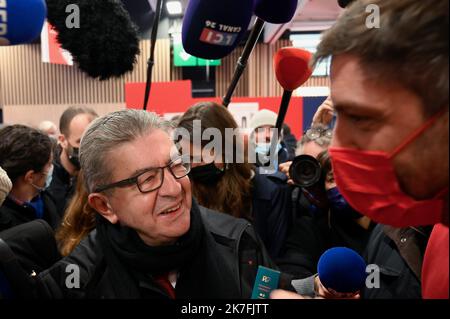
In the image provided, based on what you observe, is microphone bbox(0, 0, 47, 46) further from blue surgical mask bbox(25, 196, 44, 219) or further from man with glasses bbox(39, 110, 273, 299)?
blue surgical mask bbox(25, 196, 44, 219)

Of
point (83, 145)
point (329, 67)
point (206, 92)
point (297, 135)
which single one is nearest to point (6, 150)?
point (83, 145)

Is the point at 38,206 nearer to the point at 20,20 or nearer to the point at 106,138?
the point at 106,138

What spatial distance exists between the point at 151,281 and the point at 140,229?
14 cm

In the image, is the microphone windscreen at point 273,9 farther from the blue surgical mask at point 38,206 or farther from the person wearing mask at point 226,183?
the blue surgical mask at point 38,206

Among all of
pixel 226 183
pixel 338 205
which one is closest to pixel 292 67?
pixel 338 205

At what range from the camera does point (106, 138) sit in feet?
3.29

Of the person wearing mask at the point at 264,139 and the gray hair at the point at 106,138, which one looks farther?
the person wearing mask at the point at 264,139

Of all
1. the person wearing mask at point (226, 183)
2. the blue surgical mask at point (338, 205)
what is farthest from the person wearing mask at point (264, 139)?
the blue surgical mask at point (338, 205)

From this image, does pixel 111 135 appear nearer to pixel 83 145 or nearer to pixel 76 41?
pixel 83 145

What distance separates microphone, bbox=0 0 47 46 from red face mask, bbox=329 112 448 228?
22.6 inches

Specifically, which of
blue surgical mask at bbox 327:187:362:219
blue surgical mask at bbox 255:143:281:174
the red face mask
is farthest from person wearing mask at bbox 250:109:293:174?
the red face mask

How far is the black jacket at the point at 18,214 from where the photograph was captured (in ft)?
4.33

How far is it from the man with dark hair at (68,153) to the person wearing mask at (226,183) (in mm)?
845
